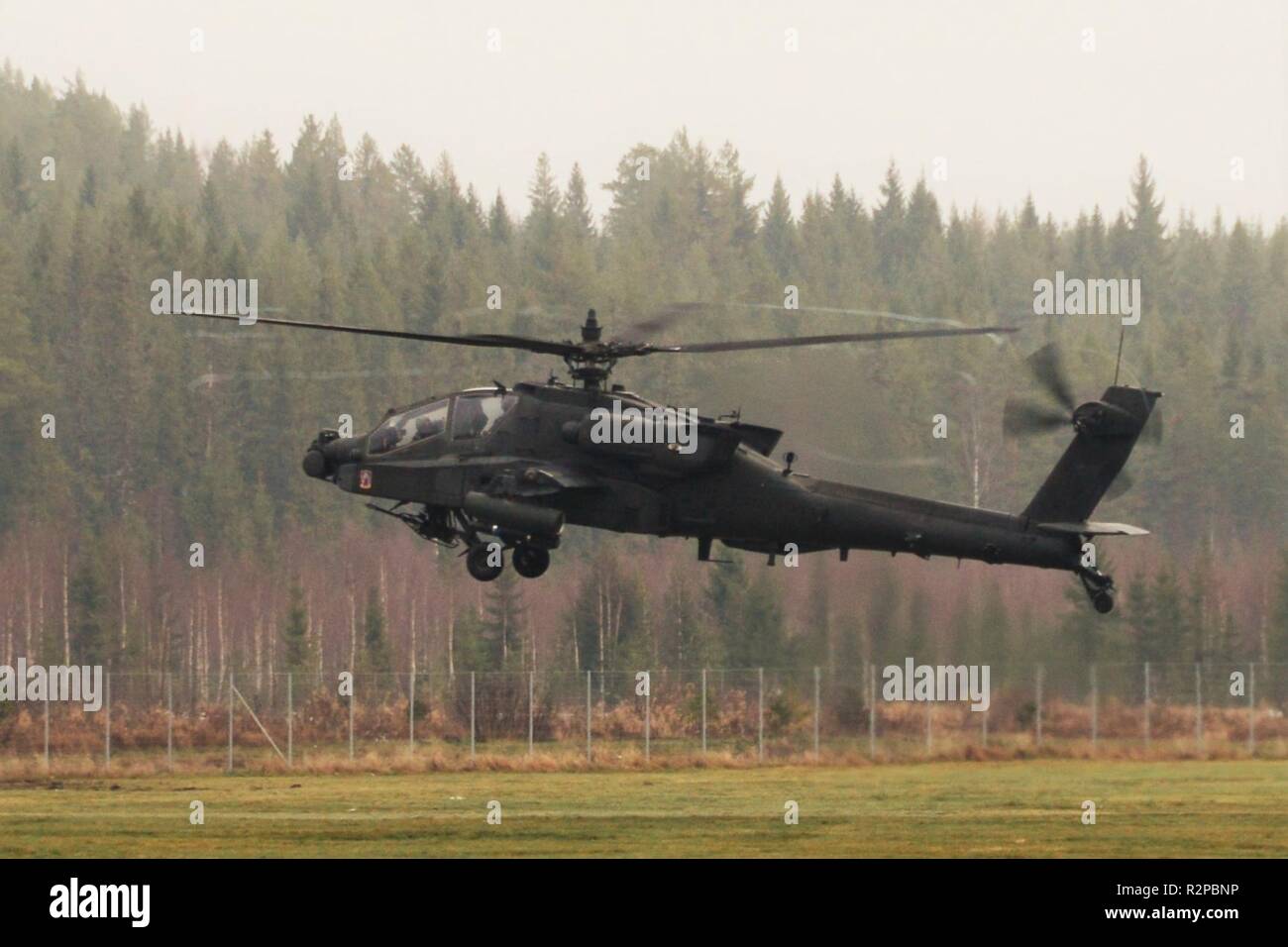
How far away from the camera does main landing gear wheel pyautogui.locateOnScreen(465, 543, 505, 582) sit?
3772 cm

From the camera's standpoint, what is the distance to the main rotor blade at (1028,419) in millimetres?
37281

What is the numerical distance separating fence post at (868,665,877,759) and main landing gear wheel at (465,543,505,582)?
21.1 meters

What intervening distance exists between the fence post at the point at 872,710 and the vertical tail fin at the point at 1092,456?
63.9 ft

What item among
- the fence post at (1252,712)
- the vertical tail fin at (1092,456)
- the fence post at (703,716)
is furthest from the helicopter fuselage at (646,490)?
the fence post at (1252,712)

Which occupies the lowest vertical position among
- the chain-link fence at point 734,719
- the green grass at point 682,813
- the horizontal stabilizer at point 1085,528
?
the green grass at point 682,813

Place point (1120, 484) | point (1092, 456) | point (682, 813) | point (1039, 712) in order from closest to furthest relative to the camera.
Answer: point (1092, 456) → point (1120, 484) → point (682, 813) → point (1039, 712)

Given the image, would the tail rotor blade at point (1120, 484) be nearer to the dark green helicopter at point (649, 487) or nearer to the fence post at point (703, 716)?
the dark green helicopter at point (649, 487)

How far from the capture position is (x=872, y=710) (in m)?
57.8

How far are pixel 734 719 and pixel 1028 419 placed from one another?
25317 millimetres

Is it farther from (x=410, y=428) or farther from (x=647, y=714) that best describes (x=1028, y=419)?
(x=647, y=714)

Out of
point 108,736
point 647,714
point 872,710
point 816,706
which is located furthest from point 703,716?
point 108,736

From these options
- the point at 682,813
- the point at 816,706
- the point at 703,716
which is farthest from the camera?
the point at 816,706

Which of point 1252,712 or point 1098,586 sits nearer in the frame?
point 1098,586

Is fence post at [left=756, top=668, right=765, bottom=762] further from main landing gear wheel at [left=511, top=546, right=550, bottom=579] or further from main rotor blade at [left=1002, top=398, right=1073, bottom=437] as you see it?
main rotor blade at [left=1002, top=398, right=1073, bottom=437]
